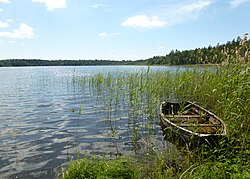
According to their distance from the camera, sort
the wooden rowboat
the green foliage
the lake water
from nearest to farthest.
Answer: the green foliage, the wooden rowboat, the lake water

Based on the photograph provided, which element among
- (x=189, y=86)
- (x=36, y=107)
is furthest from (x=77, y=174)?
(x=36, y=107)

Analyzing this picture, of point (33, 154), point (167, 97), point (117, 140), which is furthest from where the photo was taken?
point (167, 97)

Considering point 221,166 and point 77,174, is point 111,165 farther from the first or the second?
point 221,166

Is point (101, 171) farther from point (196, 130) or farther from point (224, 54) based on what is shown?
point (224, 54)

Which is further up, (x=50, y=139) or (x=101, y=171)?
(x=101, y=171)

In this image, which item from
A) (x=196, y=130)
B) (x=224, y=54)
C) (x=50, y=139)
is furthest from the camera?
(x=50, y=139)

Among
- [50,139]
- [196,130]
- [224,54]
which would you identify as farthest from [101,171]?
[224,54]

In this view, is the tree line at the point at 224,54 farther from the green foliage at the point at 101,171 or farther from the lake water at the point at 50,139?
the green foliage at the point at 101,171


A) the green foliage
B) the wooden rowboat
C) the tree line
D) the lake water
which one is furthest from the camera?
the lake water

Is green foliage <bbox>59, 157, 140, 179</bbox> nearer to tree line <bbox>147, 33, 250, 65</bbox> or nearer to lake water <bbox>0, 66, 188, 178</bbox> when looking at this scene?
lake water <bbox>0, 66, 188, 178</bbox>

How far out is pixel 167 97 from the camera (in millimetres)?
11086

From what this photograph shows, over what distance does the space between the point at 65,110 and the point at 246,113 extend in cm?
950

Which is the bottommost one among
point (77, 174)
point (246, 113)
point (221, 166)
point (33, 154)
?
point (33, 154)

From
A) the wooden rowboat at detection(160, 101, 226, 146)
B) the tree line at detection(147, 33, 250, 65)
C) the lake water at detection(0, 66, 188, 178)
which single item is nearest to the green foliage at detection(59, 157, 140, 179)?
the lake water at detection(0, 66, 188, 178)
